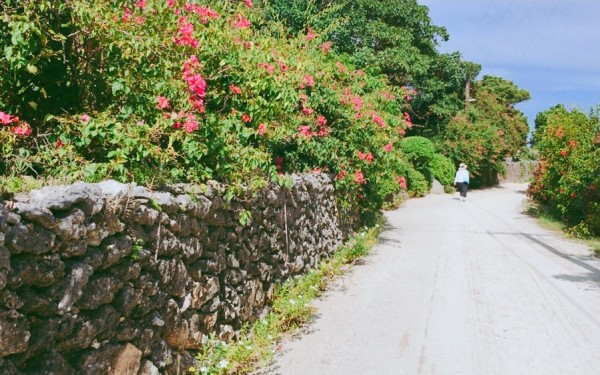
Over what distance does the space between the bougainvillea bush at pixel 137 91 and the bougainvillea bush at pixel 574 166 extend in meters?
10.0

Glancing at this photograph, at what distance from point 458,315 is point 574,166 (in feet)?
34.8

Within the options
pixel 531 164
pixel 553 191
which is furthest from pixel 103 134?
pixel 531 164

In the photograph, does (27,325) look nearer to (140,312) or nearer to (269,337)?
(140,312)

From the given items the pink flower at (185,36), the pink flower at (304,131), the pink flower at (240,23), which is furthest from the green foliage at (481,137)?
the pink flower at (185,36)

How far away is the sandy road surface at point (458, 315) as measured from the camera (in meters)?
4.89

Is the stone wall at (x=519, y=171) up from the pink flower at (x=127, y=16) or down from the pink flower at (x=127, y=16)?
down

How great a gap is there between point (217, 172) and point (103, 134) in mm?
1276

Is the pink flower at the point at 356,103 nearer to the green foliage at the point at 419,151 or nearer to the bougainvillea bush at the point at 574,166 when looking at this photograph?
the bougainvillea bush at the point at 574,166

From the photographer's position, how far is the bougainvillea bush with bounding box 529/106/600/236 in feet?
43.4

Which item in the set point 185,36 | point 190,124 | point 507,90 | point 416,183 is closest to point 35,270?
point 190,124

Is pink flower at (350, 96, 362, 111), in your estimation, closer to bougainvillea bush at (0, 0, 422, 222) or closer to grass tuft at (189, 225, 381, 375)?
bougainvillea bush at (0, 0, 422, 222)

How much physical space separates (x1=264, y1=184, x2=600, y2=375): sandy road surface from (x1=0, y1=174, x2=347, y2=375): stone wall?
973 mm

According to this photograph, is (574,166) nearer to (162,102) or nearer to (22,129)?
(162,102)

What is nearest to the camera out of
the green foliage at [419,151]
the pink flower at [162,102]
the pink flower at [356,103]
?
the pink flower at [162,102]
